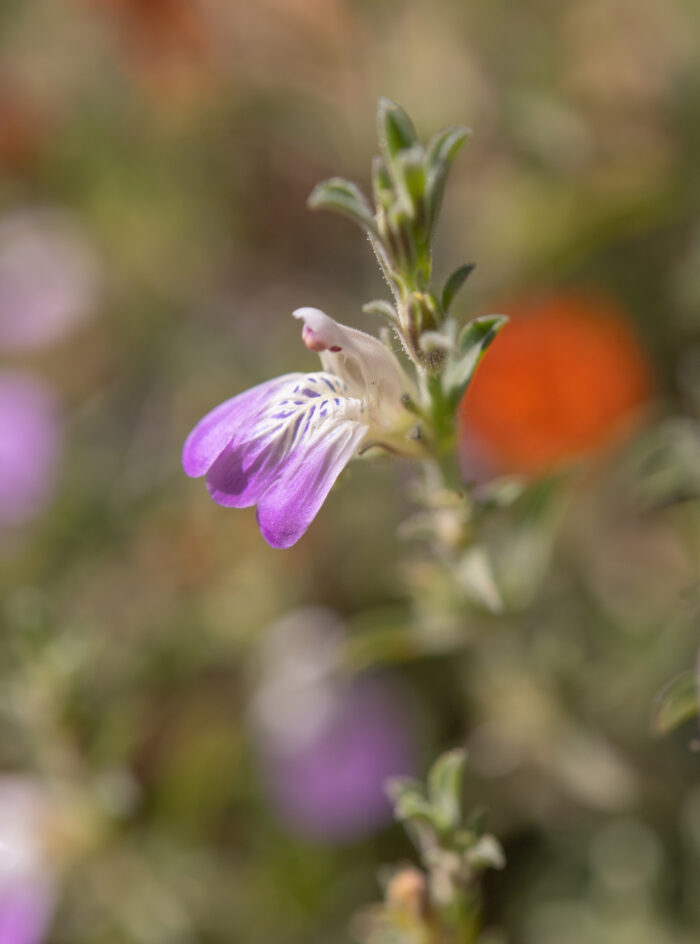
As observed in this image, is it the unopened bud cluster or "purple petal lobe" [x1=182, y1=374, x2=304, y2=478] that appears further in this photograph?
"purple petal lobe" [x1=182, y1=374, x2=304, y2=478]

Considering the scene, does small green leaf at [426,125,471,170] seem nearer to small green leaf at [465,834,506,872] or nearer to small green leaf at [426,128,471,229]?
small green leaf at [426,128,471,229]

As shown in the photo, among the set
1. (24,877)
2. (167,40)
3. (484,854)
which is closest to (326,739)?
(24,877)

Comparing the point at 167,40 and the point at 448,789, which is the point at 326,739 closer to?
the point at 448,789

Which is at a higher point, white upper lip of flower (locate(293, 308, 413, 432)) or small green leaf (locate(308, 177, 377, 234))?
small green leaf (locate(308, 177, 377, 234))

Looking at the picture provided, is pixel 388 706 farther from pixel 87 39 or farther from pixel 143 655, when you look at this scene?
pixel 87 39

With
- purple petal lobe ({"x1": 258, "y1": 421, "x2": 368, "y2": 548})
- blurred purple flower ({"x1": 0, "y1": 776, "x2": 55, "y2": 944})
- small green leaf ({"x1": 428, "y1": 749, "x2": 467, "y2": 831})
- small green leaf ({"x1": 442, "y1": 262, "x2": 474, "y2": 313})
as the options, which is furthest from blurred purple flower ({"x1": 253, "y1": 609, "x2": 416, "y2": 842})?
small green leaf ({"x1": 442, "y1": 262, "x2": 474, "y2": 313})

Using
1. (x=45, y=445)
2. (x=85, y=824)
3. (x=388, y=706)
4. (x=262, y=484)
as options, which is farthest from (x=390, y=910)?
(x=45, y=445)

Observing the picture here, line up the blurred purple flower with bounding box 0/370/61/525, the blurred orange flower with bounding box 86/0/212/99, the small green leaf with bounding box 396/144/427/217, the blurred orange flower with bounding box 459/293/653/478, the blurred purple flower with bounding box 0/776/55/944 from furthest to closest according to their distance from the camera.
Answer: the blurred orange flower with bounding box 86/0/212/99 → the blurred purple flower with bounding box 0/370/61/525 → the blurred orange flower with bounding box 459/293/653/478 → the blurred purple flower with bounding box 0/776/55/944 → the small green leaf with bounding box 396/144/427/217

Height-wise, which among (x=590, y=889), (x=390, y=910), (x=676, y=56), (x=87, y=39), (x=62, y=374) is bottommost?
(x=590, y=889)
